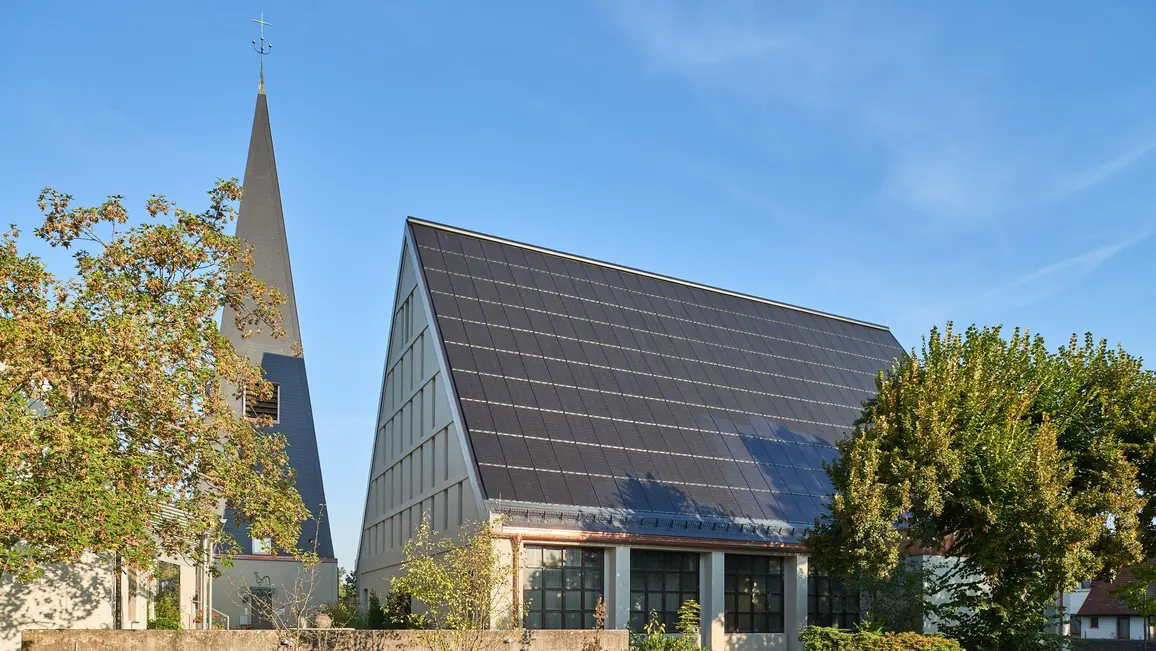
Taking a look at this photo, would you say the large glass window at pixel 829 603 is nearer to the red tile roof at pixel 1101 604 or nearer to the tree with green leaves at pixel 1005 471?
the tree with green leaves at pixel 1005 471

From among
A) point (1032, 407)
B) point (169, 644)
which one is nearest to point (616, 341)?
point (1032, 407)

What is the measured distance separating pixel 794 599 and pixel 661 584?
472cm

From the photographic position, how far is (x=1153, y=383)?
23.4 m

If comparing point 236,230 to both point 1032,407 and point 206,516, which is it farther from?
point 1032,407

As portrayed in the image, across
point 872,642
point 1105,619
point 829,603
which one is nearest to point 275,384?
point 829,603

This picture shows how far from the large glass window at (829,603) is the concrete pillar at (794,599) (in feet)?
2.02

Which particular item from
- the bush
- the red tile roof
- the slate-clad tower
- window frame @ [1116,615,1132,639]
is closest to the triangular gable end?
the slate-clad tower

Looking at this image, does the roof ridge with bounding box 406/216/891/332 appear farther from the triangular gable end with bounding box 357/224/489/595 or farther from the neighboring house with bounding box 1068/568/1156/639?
the neighboring house with bounding box 1068/568/1156/639

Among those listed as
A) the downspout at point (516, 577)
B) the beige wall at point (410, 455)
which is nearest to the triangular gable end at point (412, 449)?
the beige wall at point (410, 455)

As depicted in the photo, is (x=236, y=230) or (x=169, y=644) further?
(x=236, y=230)

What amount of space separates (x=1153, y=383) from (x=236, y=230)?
183 feet

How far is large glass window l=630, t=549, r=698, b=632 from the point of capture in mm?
26250

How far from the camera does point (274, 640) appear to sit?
17781 millimetres

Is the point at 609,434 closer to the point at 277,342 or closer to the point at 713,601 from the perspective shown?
the point at 713,601
